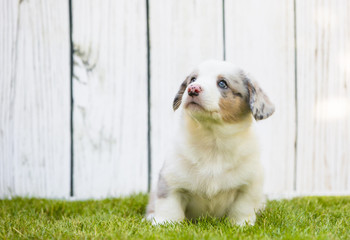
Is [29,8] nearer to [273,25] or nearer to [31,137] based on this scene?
[31,137]

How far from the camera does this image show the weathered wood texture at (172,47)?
11.8 feet

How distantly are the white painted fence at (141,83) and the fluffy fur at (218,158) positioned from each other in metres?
1.05

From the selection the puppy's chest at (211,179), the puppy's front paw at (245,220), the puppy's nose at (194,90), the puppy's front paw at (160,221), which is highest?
the puppy's nose at (194,90)

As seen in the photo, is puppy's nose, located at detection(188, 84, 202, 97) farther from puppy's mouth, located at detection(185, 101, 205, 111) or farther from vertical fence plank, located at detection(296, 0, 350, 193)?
vertical fence plank, located at detection(296, 0, 350, 193)

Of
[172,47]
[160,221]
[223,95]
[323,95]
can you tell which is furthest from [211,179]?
[323,95]

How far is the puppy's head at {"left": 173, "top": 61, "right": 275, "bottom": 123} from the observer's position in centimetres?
238

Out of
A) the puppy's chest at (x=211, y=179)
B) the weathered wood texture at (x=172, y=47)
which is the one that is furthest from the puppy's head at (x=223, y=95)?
the weathered wood texture at (x=172, y=47)

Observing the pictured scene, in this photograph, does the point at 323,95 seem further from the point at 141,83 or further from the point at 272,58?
the point at 141,83

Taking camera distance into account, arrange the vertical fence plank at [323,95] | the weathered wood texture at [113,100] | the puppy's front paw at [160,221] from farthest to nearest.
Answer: the vertical fence plank at [323,95] → the weathered wood texture at [113,100] → the puppy's front paw at [160,221]

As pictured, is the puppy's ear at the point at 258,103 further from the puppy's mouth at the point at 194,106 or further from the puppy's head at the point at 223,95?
the puppy's mouth at the point at 194,106

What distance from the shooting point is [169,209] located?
248 centimetres

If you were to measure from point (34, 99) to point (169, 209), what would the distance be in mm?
1629

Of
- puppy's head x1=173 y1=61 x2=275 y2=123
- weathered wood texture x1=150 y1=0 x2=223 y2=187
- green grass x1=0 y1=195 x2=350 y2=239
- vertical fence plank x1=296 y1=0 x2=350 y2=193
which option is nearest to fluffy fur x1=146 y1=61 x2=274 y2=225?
puppy's head x1=173 y1=61 x2=275 y2=123

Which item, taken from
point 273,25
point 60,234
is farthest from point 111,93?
point 60,234
